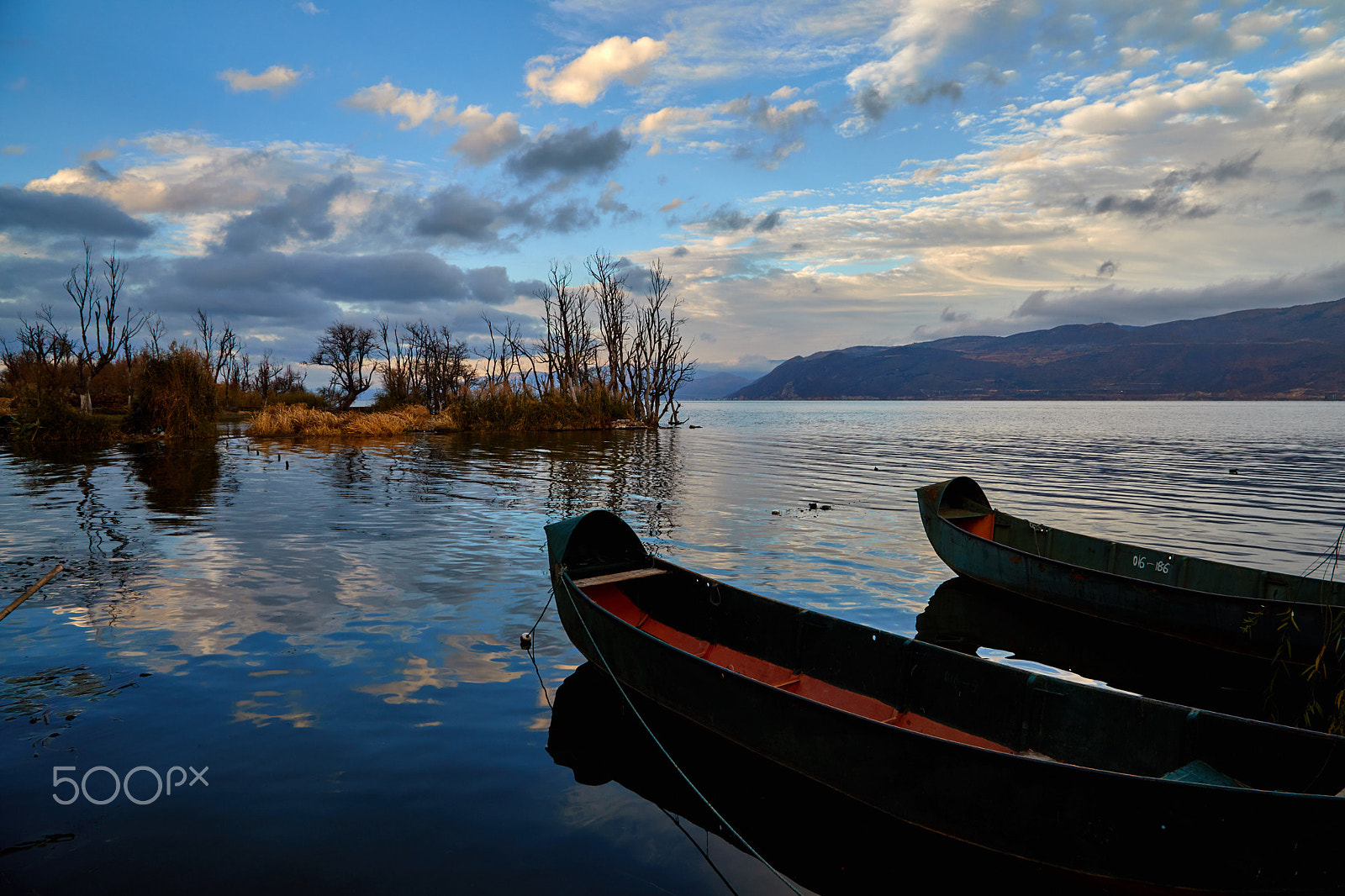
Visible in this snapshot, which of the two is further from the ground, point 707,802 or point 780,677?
point 780,677

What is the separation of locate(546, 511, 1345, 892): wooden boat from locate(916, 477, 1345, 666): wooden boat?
3.16 meters

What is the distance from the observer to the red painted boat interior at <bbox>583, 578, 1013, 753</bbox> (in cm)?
677

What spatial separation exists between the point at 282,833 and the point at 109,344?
49397 millimetres

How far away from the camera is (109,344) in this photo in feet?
140

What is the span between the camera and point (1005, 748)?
6398 mm

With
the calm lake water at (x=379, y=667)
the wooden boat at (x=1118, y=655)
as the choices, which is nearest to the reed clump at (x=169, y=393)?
the calm lake water at (x=379, y=667)

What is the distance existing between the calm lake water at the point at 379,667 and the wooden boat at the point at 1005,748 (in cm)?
77

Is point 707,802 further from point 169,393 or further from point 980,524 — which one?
point 169,393

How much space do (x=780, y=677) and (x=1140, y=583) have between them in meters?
6.40

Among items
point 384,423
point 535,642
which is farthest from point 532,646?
point 384,423

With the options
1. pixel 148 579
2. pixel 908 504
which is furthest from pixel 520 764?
pixel 908 504

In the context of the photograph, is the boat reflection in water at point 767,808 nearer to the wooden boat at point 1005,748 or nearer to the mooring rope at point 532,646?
the mooring rope at point 532,646

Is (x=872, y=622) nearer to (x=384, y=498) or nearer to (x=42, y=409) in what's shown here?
(x=384, y=498)

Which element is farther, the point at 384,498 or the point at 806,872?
the point at 384,498
